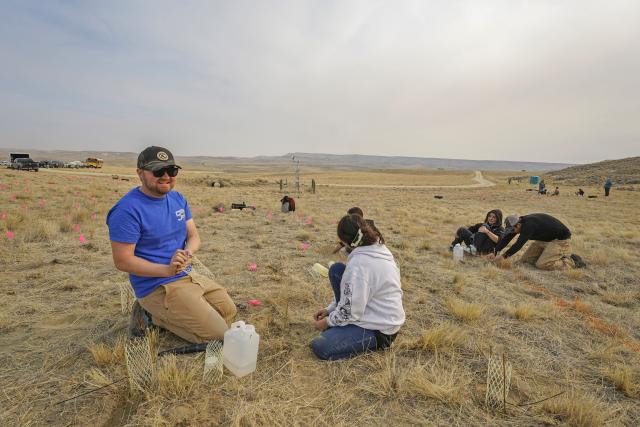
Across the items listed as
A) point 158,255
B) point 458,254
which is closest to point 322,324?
point 158,255

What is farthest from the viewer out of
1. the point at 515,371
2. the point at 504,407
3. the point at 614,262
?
the point at 614,262

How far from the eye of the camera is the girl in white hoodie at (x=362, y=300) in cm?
305

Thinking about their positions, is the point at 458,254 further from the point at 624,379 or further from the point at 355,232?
the point at 355,232

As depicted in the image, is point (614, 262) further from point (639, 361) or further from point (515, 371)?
point (515, 371)

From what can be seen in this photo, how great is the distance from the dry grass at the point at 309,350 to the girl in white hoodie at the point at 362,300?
0.54 ft

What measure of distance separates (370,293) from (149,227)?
2.23m

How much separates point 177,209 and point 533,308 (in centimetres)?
478

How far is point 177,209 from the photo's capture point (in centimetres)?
353

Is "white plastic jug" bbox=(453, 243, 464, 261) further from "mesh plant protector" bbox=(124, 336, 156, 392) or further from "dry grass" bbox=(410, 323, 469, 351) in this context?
"mesh plant protector" bbox=(124, 336, 156, 392)

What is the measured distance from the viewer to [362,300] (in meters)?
3.04

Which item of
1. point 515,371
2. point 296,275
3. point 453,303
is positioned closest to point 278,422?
point 515,371

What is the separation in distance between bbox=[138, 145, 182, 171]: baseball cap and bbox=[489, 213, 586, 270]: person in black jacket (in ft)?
20.9

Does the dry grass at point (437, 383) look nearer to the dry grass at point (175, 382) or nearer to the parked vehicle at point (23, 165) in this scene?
the dry grass at point (175, 382)

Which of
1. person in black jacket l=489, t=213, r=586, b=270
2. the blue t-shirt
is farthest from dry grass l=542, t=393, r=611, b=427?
person in black jacket l=489, t=213, r=586, b=270
